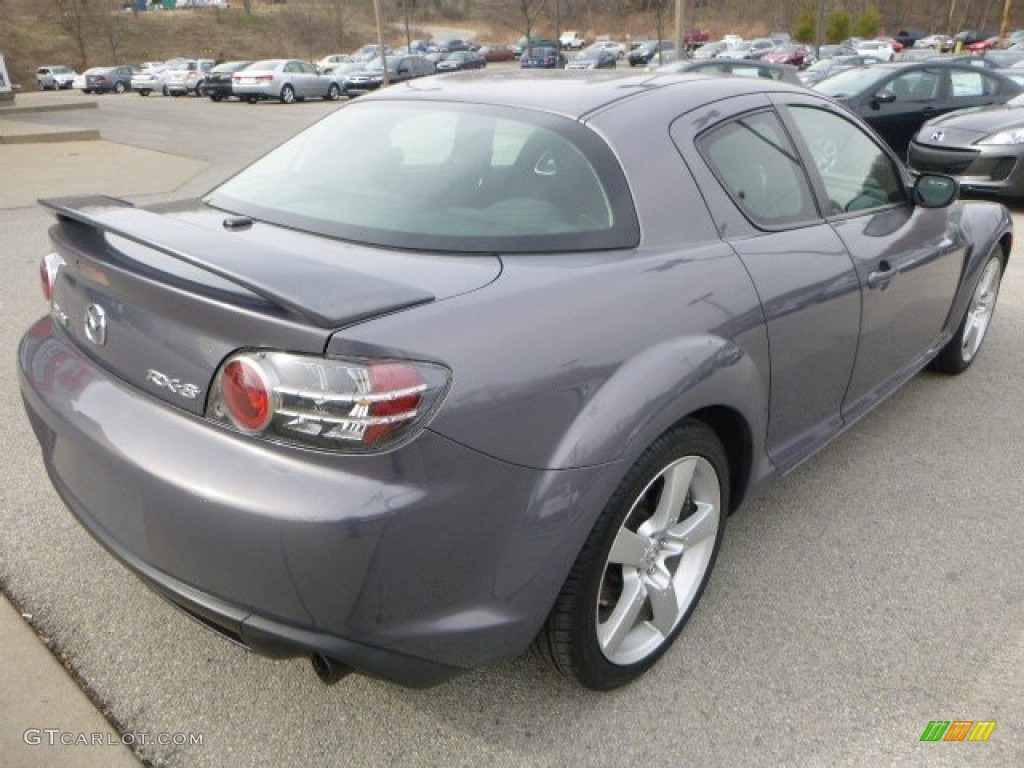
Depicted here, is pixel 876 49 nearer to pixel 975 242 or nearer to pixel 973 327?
pixel 973 327

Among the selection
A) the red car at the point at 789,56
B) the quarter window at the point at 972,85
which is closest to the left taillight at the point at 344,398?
the quarter window at the point at 972,85

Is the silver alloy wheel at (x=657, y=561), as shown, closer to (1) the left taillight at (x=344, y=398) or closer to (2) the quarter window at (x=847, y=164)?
(1) the left taillight at (x=344, y=398)

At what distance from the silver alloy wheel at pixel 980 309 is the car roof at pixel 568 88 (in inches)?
76.0

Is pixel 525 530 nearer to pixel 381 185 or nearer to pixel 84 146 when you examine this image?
pixel 381 185

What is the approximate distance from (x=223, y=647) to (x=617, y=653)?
3.62 feet

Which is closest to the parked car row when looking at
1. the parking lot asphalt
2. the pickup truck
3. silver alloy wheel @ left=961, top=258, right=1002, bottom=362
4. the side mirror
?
the parking lot asphalt

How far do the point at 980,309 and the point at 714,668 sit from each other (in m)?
3.14

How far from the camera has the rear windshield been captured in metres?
2.11

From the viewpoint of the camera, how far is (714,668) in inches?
89.7

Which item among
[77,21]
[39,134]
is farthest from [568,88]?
[77,21]

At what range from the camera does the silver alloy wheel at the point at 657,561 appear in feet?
6.95

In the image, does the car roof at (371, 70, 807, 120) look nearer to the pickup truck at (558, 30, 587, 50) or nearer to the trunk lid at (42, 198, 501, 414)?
the trunk lid at (42, 198, 501, 414)

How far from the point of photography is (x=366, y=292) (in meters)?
1.66

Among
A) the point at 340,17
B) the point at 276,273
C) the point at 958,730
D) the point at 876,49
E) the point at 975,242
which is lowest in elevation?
the point at 876,49
